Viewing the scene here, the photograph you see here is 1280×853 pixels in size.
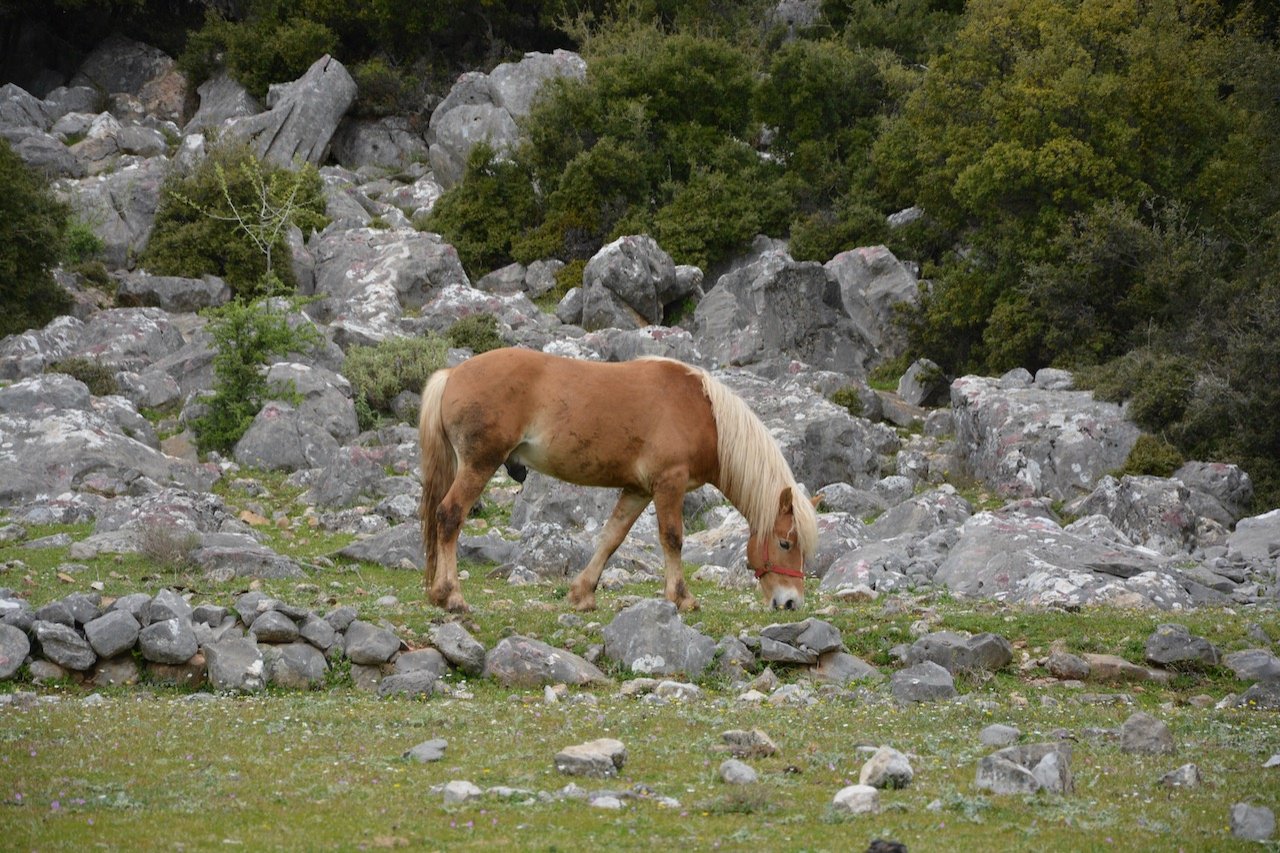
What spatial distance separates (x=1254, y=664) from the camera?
43.2ft

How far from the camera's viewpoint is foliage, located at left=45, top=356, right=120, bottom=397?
33844 millimetres

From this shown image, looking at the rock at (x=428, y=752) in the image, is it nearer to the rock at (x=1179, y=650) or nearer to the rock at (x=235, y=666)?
the rock at (x=235, y=666)

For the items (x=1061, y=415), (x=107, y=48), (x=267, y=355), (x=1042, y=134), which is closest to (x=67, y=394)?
(x=267, y=355)

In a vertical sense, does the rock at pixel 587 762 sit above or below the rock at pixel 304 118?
above

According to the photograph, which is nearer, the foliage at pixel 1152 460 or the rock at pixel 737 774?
the rock at pixel 737 774

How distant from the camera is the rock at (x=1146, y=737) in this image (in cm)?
958

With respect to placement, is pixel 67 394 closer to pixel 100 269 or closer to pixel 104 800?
pixel 100 269

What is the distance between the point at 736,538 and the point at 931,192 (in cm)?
2475

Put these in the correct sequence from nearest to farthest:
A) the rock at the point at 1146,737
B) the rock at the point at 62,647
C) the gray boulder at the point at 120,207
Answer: the rock at the point at 1146,737 → the rock at the point at 62,647 → the gray boulder at the point at 120,207

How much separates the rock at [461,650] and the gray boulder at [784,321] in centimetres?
2919

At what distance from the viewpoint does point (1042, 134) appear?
127 ft

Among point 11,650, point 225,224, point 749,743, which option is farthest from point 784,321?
Answer: point 749,743

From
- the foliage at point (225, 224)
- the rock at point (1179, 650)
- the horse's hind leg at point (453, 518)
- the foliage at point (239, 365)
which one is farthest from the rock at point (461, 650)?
the foliage at point (225, 224)

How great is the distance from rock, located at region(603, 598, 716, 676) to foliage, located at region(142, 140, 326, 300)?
114ft
